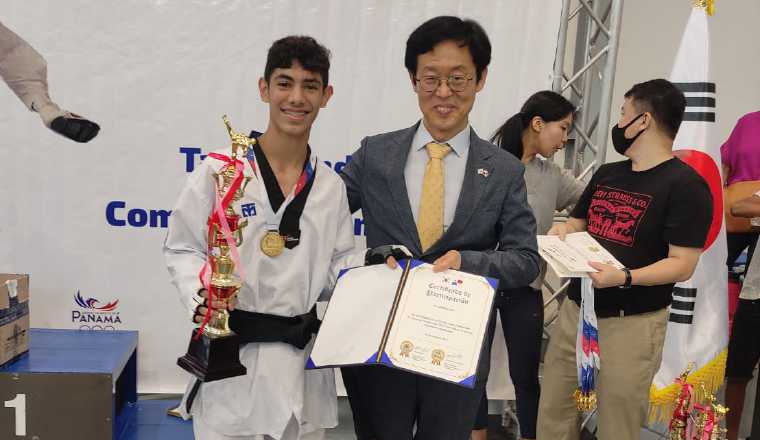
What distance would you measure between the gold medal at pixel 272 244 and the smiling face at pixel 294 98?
0.28 m

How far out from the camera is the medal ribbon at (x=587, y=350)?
7.83 feet

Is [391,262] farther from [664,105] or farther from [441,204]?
[664,105]

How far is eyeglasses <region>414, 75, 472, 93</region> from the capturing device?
1.76 metres

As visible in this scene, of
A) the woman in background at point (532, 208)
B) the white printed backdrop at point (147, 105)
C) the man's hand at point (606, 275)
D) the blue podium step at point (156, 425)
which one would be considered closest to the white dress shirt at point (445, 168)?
the man's hand at point (606, 275)

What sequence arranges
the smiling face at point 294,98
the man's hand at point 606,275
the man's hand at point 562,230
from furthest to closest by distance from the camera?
the man's hand at point 562,230 < the man's hand at point 606,275 < the smiling face at point 294,98

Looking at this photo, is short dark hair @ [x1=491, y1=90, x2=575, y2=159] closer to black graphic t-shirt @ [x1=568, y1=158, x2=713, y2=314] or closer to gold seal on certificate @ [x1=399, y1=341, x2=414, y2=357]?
black graphic t-shirt @ [x1=568, y1=158, x2=713, y2=314]

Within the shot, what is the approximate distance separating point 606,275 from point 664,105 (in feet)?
2.43

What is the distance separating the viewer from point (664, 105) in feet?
8.05

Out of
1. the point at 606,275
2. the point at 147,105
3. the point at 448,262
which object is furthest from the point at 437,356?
the point at 147,105

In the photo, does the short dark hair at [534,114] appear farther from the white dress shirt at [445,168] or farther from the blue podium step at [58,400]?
the blue podium step at [58,400]

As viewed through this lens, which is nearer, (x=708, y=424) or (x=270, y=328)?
(x=270, y=328)

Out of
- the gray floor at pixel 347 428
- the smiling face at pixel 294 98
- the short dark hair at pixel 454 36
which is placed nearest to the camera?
the smiling face at pixel 294 98

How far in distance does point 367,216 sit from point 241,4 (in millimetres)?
1931

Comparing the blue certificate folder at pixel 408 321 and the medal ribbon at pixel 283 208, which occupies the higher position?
the medal ribbon at pixel 283 208
